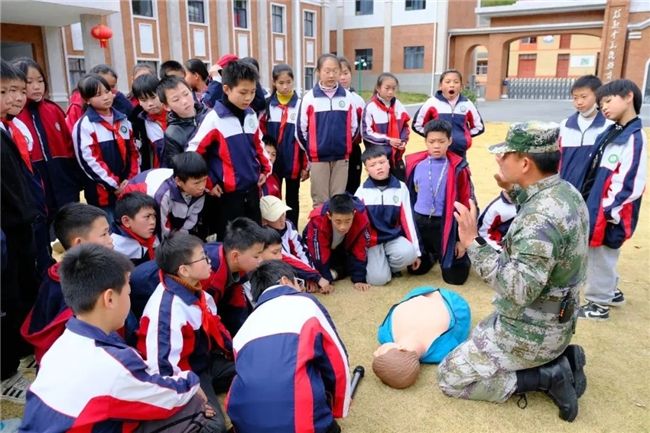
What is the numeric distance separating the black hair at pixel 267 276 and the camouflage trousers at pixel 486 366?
1.03m

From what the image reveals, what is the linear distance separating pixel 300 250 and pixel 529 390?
188 centimetres

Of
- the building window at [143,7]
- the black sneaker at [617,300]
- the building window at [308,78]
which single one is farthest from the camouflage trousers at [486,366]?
the building window at [308,78]

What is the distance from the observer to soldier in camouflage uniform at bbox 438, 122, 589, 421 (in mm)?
→ 2143

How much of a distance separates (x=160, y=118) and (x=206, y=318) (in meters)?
2.51

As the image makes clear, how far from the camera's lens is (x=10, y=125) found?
327 cm

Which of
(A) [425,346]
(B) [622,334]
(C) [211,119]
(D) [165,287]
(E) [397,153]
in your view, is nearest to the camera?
(D) [165,287]

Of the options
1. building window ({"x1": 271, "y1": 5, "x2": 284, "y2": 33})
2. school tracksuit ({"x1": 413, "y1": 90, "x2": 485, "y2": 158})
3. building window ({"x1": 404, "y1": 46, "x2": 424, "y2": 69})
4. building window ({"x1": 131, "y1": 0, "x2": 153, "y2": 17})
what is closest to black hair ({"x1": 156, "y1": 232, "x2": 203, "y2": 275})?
school tracksuit ({"x1": 413, "y1": 90, "x2": 485, "y2": 158})

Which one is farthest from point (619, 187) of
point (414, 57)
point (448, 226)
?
point (414, 57)

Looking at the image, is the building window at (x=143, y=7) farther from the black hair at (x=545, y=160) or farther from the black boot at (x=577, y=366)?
the black boot at (x=577, y=366)

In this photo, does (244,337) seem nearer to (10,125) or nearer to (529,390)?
(529,390)

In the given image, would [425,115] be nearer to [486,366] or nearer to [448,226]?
[448,226]

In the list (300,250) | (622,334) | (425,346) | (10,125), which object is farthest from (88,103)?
(622,334)

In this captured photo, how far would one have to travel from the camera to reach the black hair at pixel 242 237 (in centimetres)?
269

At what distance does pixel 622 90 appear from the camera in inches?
123
